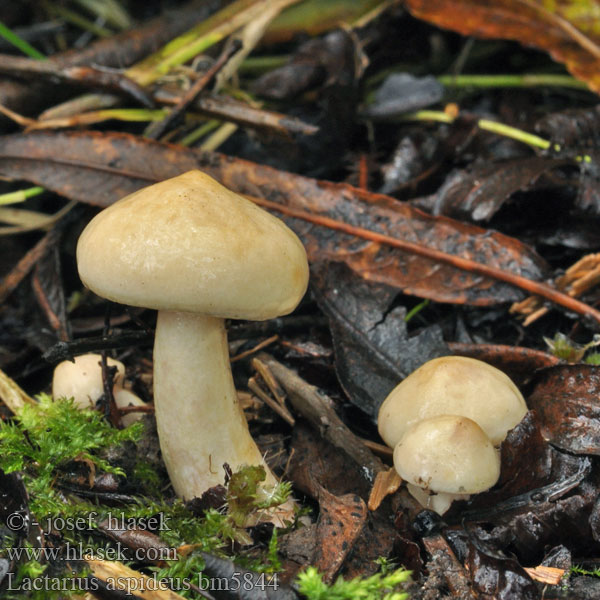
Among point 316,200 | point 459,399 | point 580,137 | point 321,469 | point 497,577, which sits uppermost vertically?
point 580,137

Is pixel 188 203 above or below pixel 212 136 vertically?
above

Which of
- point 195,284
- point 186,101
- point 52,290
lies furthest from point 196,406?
point 186,101

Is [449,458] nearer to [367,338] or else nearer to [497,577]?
[497,577]

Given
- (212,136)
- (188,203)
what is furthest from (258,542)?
(212,136)

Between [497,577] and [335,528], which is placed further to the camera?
[335,528]

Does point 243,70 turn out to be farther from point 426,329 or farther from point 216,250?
point 216,250

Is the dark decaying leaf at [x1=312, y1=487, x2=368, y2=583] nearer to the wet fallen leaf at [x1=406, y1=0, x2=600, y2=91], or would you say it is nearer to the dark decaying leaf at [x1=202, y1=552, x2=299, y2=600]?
the dark decaying leaf at [x1=202, y1=552, x2=299, y2=600]
